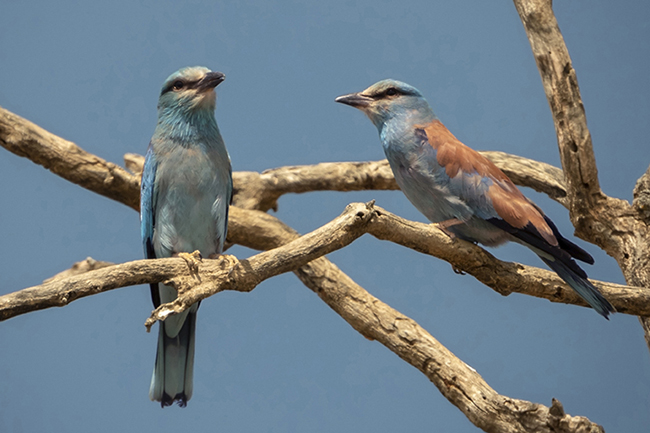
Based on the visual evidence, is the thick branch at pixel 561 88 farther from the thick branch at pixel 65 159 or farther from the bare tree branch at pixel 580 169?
the thick branch at pixel 65 159

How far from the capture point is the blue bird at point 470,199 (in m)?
3.01

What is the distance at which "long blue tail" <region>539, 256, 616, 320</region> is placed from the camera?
2957mm

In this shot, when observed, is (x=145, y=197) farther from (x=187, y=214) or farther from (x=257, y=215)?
(x=257, y=215)

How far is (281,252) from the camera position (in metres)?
2.61

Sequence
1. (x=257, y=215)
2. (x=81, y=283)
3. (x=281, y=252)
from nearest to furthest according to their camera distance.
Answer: (x=81, y=283)
(x=281, y=252)
(x=257, y=215)

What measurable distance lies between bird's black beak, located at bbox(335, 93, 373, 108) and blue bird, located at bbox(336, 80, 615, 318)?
227 millimetres

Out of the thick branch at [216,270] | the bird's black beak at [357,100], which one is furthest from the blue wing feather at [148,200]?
the bird's black beak at [357,100]

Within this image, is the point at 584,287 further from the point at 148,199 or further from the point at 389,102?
the point at 148,199

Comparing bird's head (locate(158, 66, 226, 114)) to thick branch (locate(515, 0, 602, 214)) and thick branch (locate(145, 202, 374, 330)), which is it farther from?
thick branch (locate(515, 0, 602, 214))

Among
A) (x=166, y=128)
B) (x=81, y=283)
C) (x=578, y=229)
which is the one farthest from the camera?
(x=578, y=229)

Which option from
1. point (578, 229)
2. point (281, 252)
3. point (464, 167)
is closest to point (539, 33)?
point (464, 167)

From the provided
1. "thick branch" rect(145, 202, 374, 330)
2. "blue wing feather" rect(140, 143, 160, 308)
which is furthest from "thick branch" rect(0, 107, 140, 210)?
"thick branch" rect(145, 202, 374, 330)

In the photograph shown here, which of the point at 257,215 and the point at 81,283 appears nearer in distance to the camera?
the point at 81,283

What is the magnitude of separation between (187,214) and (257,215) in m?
1.31
